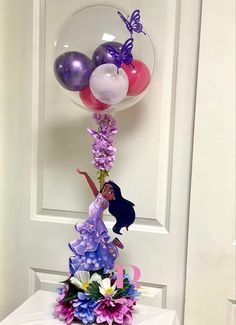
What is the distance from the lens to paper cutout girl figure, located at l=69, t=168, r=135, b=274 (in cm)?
119

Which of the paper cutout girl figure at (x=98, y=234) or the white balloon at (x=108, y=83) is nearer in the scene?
the white balloon at (x=108, y=83)

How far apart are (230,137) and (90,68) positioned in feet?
1.67

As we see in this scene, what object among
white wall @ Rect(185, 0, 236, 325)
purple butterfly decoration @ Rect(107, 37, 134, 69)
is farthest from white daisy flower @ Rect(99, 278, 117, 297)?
purple butterfly decoration @ Rect(107, 37, 134, 69)

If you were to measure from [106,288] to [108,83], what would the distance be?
584 mm

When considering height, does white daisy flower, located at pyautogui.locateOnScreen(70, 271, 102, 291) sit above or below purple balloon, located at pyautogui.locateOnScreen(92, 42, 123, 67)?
below

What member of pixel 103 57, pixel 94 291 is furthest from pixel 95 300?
pixel 103 57

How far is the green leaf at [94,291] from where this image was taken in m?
1.14

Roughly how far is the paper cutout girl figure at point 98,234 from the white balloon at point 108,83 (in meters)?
0.27

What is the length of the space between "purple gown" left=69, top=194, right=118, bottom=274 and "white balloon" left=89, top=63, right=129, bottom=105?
32cm

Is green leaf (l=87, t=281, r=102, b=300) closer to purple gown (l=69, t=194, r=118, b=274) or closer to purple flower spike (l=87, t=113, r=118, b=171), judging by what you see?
purple gown (l=69, t=194, r=118, b=274)

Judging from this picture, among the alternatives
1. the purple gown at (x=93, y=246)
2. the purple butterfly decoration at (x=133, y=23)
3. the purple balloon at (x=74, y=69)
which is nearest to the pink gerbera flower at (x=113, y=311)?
the purple gown at (x=93, y=246)

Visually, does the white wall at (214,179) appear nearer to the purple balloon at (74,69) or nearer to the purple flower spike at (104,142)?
the purple flower spike at (104,142)

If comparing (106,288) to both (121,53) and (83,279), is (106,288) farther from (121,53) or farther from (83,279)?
(121,53)

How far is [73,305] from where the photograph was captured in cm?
115
